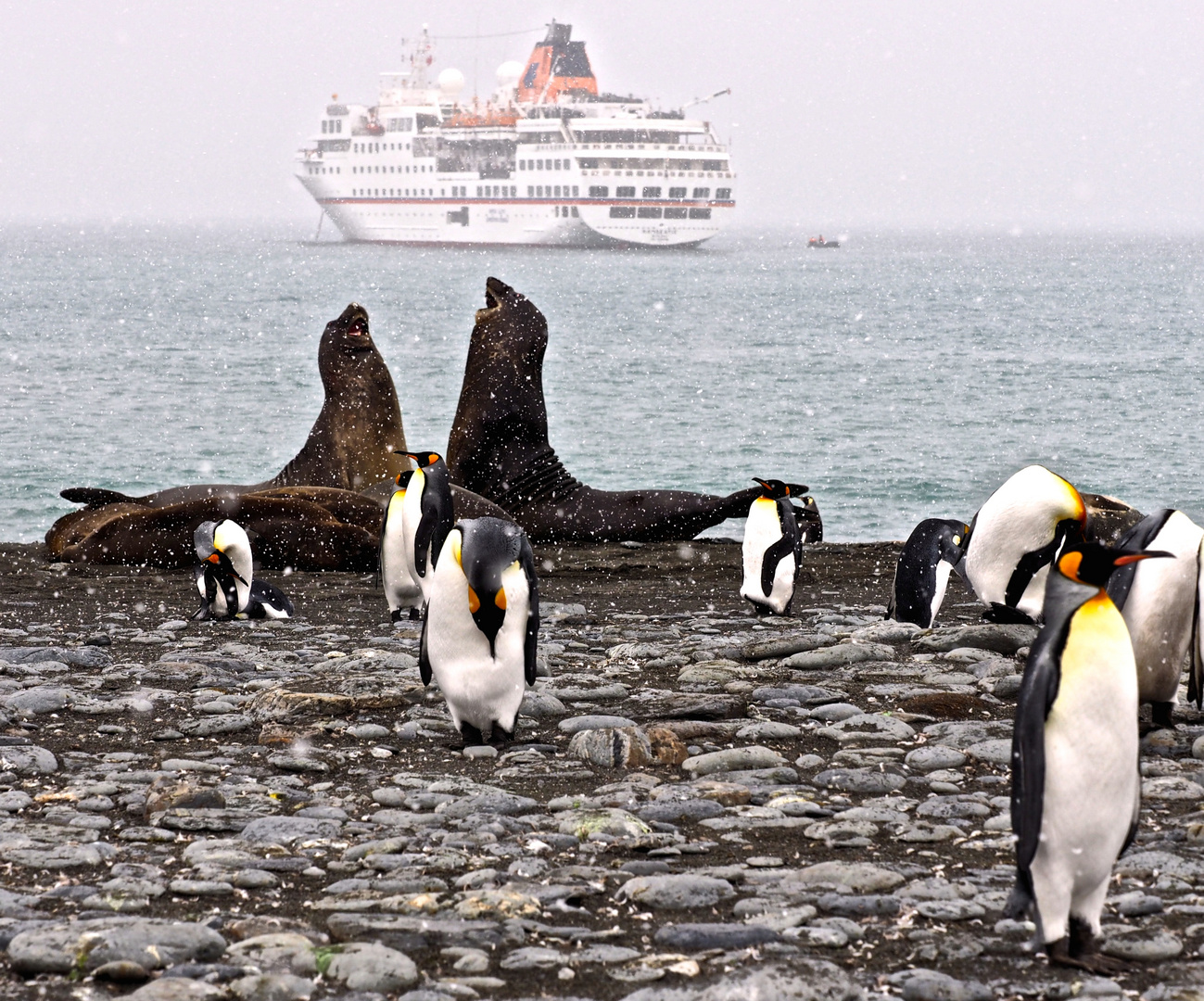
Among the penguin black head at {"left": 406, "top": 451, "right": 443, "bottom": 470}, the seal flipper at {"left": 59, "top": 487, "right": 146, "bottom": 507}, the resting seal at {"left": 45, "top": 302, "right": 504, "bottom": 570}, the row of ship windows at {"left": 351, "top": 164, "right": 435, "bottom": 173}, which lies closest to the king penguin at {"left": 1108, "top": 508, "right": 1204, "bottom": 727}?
the penguin black head at {"left": 406, "top": 451, "right": 443, "bottom": 470}

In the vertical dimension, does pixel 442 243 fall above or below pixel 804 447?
above

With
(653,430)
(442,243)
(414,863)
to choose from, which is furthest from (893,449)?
(442,243)

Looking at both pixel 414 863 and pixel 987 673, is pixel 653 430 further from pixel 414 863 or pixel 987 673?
pixel 414 863

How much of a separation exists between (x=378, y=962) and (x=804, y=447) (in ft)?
70.7

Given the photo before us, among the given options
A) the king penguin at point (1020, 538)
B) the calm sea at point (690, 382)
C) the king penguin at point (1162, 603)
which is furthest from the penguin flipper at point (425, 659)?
the calm sea at point (690, 382)

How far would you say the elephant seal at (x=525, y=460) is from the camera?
1023cm

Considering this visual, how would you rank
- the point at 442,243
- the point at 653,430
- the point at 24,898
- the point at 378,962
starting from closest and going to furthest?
the point at 378,962, the point at 24,898, the point at 653,430, the point at 442,243

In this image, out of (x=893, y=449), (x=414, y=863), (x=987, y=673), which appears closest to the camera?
(x=414, y=863)

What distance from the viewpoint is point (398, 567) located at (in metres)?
7.07

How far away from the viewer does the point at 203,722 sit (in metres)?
4.72

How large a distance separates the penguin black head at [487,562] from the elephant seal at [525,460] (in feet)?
17.8

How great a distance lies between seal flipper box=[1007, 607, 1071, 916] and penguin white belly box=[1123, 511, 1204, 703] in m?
1.86

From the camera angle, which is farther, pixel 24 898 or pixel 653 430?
pixel 653 430

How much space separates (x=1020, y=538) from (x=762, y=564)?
158 centimetres
